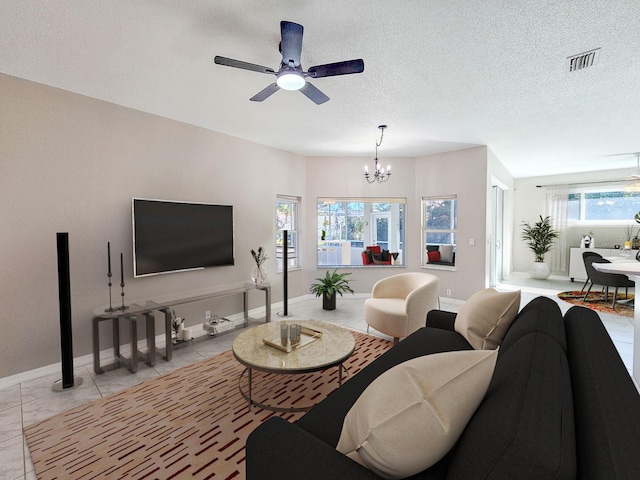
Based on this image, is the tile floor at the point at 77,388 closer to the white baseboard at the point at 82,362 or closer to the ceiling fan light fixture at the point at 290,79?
the white baseboard at the point at 82,362

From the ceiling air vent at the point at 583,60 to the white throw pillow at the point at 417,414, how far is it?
2.77 meters

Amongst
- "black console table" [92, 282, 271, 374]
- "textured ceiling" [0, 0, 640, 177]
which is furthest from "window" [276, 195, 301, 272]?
"black console table" [92, 282, 271, 374]

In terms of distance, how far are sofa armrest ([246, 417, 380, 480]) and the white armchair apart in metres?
2.39

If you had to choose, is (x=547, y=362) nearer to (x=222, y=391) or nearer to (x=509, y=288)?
(x=222, y=391)

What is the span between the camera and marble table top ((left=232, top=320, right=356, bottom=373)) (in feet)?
7.06

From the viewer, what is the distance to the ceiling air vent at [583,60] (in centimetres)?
243

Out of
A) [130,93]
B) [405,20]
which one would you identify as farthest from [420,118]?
[130,93]

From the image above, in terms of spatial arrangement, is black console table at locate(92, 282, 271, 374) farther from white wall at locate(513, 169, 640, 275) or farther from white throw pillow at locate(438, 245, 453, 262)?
white wall at locate(513, 169, 640, 275)

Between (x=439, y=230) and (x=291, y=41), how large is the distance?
15.2 feet

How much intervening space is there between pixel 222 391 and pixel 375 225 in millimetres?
4514

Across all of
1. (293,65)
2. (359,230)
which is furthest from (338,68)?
(359,230)

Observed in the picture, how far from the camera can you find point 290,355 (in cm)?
234

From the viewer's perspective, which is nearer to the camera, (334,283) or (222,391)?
(222,391)

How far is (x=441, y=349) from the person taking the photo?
2.17 m
